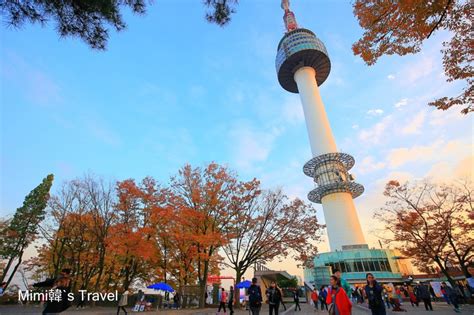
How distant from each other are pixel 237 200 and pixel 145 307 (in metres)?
10.8

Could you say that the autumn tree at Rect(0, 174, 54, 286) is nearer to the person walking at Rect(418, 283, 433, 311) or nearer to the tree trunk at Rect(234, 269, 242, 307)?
the tree trunk at Rect(234, 269, 242, 307)

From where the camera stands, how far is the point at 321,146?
55.1m

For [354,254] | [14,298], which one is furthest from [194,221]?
[354,254]

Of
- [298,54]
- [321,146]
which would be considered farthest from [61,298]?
[298,54]

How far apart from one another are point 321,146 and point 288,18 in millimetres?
41472

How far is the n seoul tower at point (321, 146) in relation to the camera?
50.0 metres

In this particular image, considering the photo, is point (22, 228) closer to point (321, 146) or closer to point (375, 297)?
point (375, 297)

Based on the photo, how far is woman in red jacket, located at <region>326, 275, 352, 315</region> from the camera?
541 cm

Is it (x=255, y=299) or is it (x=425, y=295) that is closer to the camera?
(x=255, y=299)

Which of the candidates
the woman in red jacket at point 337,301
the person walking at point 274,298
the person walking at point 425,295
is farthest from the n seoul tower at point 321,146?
the woman in red jacket at point 337,301

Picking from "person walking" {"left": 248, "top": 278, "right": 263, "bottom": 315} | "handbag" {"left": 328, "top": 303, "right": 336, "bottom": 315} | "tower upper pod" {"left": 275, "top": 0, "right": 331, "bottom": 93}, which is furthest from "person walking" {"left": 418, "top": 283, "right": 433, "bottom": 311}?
"tower upper pod" {"left": 275, "top": 0, "right": 331, "bottom": 93}

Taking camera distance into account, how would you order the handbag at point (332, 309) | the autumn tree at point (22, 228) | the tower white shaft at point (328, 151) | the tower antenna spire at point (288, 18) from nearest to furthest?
the handbag at point (332, 309) < the autumn tree at point (22, 228) < the tower white shaft at point (328, 151) < the tower antenna spire at point (288, 18)

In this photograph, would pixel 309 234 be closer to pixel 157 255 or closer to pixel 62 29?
pixel 157 255

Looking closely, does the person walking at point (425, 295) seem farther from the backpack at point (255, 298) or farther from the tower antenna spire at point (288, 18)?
the tower antenna spire at point (288, 18)
